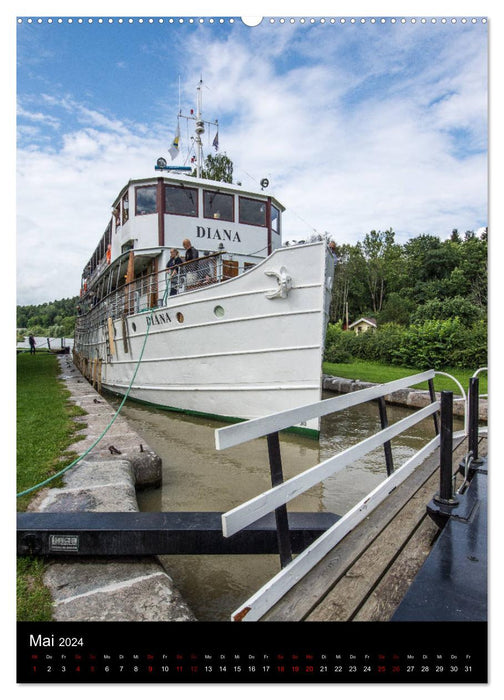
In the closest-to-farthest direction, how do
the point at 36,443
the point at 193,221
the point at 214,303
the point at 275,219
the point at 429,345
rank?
1. the point at 36,443
2. the point at 429,345
3. the point at 214,303
4. the point at 193,221
5. the point at 275,219

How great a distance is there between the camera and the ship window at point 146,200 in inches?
295

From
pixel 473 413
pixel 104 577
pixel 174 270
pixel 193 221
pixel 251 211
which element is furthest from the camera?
pixel 251 211

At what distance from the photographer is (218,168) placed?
8.97 metres

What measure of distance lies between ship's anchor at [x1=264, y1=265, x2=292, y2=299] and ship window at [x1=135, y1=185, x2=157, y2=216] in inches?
132

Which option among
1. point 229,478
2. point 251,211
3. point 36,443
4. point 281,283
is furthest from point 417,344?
point 251,211

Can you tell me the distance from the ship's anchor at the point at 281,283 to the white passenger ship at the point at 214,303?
0.02 m

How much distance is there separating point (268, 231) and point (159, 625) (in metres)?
7.74

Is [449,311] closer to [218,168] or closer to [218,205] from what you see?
[218,205]

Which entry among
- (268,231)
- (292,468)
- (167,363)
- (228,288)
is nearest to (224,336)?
(228,288)

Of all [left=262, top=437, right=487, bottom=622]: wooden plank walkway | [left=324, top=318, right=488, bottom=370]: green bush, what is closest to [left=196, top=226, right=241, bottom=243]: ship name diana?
[left=324, top=318, right=488, bottom=370]: green bush

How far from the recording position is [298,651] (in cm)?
106

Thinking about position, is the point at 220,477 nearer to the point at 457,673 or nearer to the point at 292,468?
the point at 292,468

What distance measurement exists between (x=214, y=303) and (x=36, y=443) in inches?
135

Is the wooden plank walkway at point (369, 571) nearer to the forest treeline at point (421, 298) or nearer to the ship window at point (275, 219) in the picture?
the forest treeline at point (421, 298)
